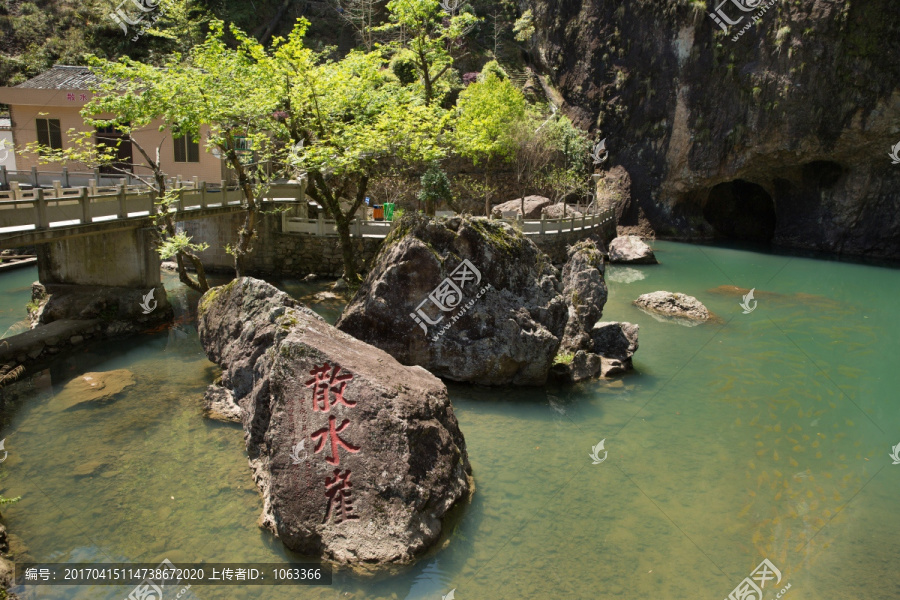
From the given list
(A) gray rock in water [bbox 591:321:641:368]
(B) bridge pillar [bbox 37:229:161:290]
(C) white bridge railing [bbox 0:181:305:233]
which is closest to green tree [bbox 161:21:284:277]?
(C) white bridge railing [bbox 0:181:305:233]

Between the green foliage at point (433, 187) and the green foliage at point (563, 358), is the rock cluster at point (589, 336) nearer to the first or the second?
the green foliage at point (563, 358)

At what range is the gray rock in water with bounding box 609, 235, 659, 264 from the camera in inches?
1132

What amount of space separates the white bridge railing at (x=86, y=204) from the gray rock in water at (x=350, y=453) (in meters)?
7.81

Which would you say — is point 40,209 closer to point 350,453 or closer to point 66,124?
point 350,453

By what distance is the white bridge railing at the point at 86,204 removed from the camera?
12.6 metres

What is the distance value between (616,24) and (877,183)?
1633 cm

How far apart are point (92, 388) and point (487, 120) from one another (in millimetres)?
17412

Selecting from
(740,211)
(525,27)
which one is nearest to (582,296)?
(740,211)

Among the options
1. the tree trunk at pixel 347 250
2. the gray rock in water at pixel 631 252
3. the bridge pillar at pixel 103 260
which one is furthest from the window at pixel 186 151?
the gray rock in water at pixel 631 252

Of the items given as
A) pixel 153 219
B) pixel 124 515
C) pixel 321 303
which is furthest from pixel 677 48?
pixel 124 515

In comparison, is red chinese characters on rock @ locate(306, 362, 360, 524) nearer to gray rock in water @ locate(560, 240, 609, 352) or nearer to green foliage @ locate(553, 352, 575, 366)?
green foliage @ locate(553, 352, 575, 366)

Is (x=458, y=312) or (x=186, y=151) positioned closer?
(x=458, y=312)

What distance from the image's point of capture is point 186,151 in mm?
24938

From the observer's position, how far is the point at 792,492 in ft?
30.9
